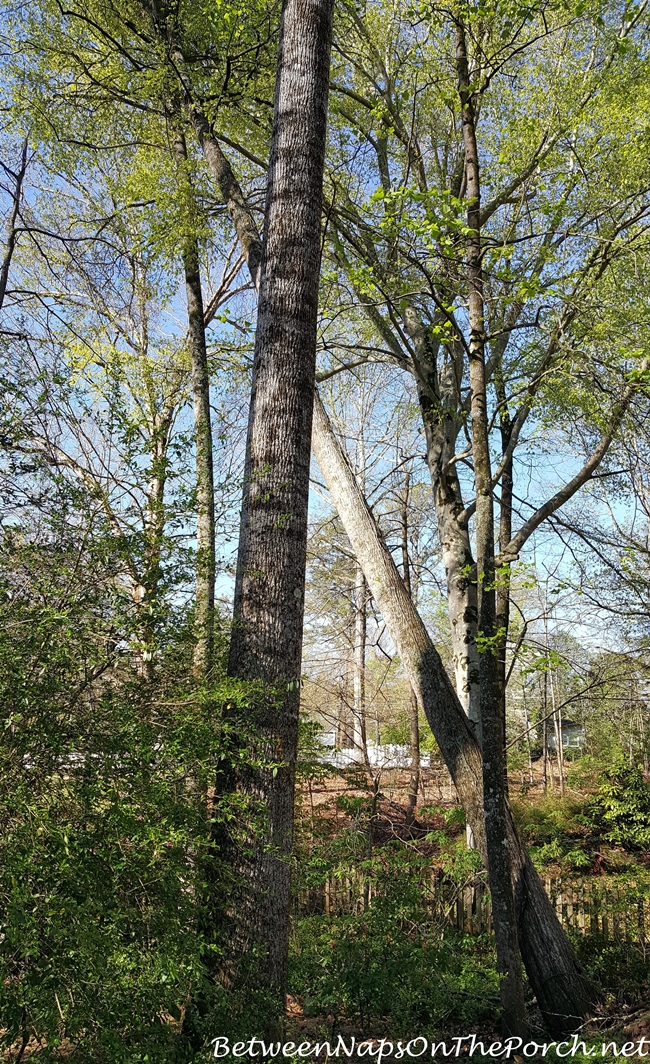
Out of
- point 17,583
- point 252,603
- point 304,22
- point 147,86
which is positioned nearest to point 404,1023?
point 252,603

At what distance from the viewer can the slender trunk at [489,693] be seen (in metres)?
4.56

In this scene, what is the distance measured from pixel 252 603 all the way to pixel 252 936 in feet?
4.93

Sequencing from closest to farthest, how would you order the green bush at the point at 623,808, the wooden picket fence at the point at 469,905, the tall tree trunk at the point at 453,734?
the tall tree trunk at the point at 453,734
the wooden picket fence at the point at 469,905
the green bush at the point at 623,808

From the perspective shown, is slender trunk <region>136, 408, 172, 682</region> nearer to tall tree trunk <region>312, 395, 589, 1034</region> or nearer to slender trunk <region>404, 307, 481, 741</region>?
tall tree trunk <region>312, 395, 589, 1034</region>

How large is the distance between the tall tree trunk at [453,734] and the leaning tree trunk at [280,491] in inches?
65.1

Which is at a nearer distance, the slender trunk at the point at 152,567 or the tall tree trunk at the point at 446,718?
the slender trunk at the point at 152,567

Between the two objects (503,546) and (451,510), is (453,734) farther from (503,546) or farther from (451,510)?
(451,510)

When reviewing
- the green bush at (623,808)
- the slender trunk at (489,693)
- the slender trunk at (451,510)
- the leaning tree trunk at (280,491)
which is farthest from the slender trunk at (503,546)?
the green bush at (623,808)

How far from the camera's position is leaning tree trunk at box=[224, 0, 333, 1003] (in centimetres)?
338

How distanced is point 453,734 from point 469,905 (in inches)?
112

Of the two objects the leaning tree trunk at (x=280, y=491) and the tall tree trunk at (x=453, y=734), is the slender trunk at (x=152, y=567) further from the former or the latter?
the tall tree trunk at (x=453, y=734)

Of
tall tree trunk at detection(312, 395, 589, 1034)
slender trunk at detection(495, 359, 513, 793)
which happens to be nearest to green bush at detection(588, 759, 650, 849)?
slender trunk at detection(495, 359, 513, 793)

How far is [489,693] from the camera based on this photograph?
15.9 ft

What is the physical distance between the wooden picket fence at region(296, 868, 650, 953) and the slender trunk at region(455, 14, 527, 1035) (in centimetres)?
226
